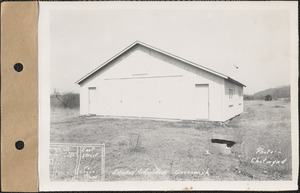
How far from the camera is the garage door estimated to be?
210 cm

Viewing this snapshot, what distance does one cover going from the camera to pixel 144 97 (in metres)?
2.18

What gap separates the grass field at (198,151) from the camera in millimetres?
1791

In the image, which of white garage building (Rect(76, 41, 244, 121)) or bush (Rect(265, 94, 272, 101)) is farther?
white garage building (Rect(76, 41, 244, 121))

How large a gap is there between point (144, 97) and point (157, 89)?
177 millimetres

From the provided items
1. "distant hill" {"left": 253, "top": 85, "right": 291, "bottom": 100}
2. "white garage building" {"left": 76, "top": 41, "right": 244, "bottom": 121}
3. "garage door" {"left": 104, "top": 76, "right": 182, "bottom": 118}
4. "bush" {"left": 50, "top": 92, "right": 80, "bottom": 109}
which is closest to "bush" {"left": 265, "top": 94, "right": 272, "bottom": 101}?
"distant hill" {"left": 253, "top": 85, "right": 291, "bottom": 100}

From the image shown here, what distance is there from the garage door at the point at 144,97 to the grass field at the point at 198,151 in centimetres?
38

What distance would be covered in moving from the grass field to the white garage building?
28cm

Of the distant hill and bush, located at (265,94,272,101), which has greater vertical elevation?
the distant hill

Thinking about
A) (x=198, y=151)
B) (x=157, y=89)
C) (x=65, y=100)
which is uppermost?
(x=157, y=89)

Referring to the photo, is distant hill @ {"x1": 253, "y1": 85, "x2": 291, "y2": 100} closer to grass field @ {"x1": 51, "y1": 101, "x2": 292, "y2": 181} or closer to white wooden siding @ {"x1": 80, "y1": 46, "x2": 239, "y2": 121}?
grass field @ {"x1": 51, "y1": 101, "x2": 292, "y2": 181}

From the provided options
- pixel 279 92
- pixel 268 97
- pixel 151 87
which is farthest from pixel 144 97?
pixel 279 92

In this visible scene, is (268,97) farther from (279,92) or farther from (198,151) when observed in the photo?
(198,151)

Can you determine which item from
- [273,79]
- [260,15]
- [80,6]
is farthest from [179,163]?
[80,6]

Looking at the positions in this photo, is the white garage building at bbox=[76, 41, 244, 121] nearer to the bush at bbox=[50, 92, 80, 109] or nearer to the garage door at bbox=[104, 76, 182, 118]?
the garage door at bbox=[104, 76, 182, 118]
